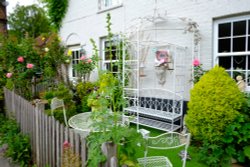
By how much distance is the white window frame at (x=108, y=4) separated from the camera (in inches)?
283

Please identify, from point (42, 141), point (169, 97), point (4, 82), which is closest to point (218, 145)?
point (169, 97)

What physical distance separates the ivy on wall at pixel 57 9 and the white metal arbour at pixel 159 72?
14.8ft

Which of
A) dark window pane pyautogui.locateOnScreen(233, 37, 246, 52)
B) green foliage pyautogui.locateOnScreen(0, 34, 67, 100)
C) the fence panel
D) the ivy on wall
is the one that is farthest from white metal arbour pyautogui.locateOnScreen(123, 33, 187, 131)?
the ivy on wall

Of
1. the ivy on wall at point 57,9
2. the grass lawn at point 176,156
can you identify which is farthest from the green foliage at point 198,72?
the ivy on wall at point 57,9

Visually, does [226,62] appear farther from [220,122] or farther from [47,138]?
[47,138]

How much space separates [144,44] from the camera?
6168 mm

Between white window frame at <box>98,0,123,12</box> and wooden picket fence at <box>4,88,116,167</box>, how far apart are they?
4.46 m

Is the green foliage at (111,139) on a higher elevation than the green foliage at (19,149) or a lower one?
higher

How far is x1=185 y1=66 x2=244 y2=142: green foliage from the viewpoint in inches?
130

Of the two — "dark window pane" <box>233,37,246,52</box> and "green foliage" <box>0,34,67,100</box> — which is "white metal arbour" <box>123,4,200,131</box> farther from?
"green foliage" <box>0,34,67,100</box>

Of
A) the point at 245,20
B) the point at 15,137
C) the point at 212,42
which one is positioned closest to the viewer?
the point at 15,137

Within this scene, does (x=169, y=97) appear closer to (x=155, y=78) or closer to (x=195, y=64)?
(x=155, y=78)

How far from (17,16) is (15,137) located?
99.8 ft

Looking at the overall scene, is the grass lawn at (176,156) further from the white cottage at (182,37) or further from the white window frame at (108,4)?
the white window frame at (108,4)
